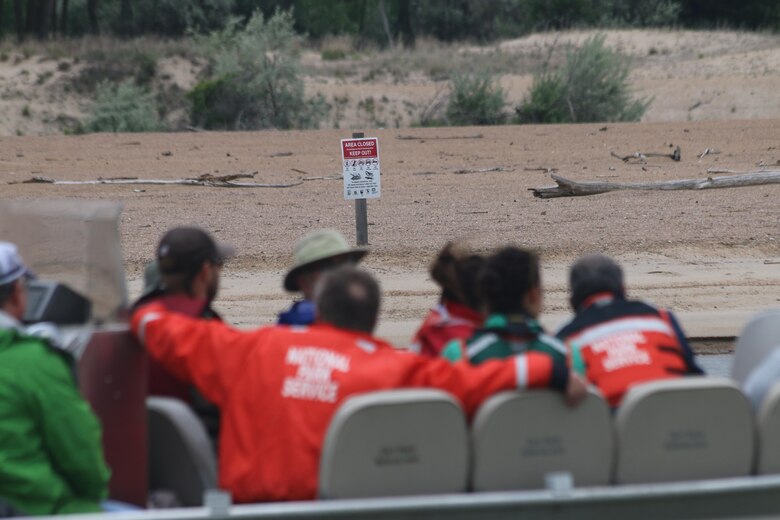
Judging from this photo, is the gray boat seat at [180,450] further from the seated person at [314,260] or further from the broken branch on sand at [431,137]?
the broken branch on sand at [431,137]

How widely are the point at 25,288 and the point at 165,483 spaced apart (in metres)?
0.83

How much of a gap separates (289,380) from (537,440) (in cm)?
81

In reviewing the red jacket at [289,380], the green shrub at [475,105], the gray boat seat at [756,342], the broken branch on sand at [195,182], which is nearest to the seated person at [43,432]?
the red jacket at [289,380]

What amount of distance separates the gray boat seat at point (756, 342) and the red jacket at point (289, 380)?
1.54m

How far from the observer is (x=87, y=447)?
3.71 metres

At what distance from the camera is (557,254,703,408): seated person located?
4.35 m

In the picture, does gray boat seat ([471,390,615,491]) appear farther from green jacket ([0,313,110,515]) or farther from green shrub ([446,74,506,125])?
green shrub ([446,74,506,125])

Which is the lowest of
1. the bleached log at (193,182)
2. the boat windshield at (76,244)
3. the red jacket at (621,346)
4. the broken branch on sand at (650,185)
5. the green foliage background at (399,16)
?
the bleached log at (193,182)

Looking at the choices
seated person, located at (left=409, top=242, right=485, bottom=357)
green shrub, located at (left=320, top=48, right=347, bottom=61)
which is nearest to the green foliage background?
green shrub, located at (left=320, top=48, right=347, bottom=61)

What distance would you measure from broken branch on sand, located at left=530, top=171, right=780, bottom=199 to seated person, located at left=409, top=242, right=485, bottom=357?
13292 millimetres

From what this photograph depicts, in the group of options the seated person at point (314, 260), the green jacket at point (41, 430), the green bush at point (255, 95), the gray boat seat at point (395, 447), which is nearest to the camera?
the green jacket at point (41, 430)

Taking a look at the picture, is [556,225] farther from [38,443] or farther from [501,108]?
[501,108]

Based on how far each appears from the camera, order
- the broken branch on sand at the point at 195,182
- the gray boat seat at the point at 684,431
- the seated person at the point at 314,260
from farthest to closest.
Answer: the broken branch on sand at the point at 195,182 < the seated person at the point at 314,260 < the gray boat seat at the point at 684,431

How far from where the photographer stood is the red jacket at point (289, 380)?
3.88m
